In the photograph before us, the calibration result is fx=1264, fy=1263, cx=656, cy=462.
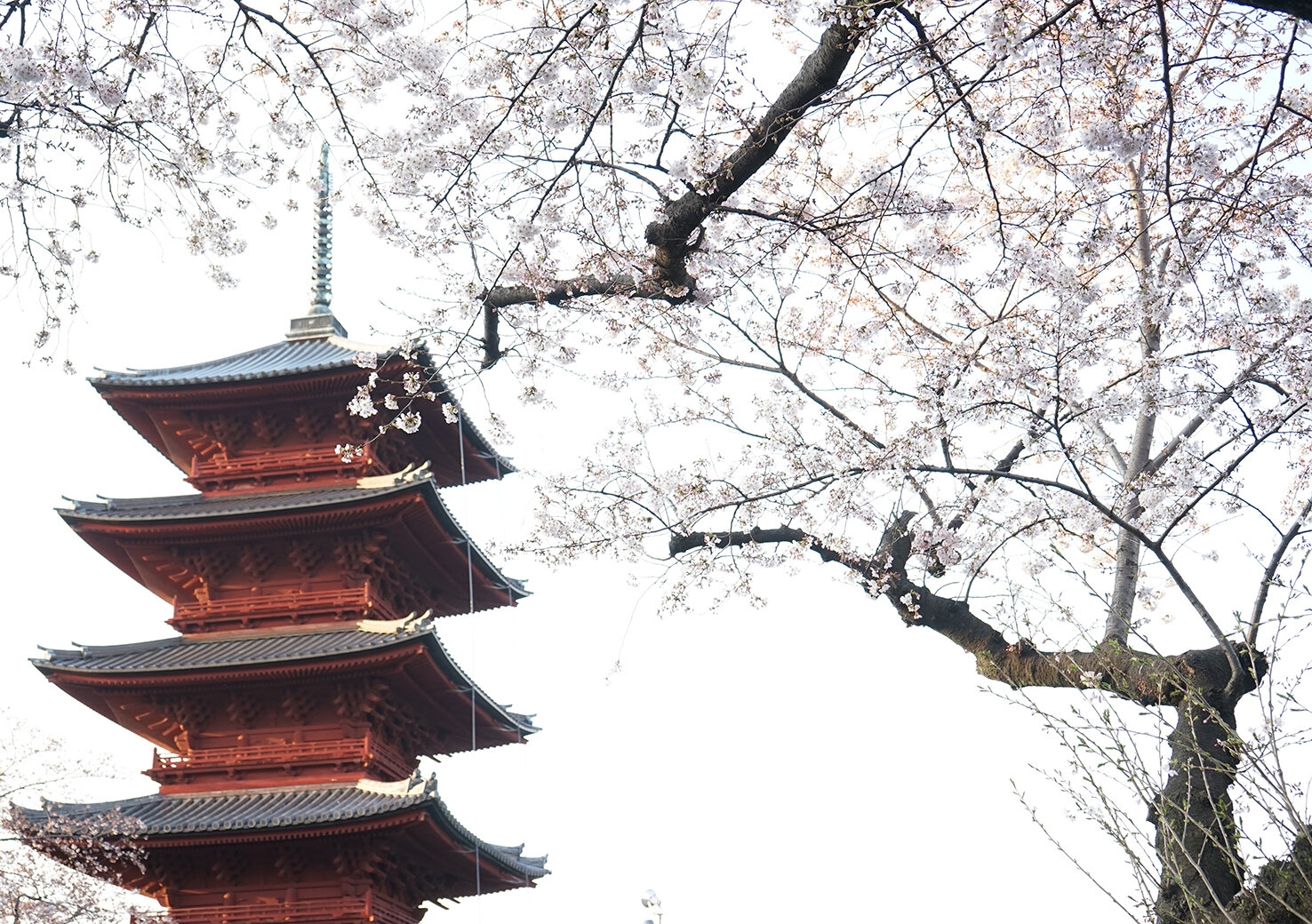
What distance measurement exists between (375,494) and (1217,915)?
1163 centimetres

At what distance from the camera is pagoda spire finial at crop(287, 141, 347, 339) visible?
18.0m

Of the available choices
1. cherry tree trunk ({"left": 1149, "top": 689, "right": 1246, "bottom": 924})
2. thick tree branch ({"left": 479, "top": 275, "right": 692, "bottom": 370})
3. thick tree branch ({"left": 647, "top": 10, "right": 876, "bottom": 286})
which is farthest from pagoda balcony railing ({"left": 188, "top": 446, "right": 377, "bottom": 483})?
cherry tree trunk ({"left": 1149, "top": 689, "right": 1246, "bottom": 924})

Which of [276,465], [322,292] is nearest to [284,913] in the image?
[276,465]

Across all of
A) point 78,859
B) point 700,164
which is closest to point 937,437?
point 700,164

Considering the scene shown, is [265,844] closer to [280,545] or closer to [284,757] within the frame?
[284,757]

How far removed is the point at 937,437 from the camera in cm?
740

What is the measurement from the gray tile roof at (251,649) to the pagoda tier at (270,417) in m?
2.03

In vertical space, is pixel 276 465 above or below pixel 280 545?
above

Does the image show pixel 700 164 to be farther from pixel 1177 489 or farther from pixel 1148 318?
pixel 1177 489

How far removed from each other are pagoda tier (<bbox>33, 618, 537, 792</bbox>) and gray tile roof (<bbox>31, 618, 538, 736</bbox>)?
0.02 m

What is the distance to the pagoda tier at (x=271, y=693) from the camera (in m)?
14.6

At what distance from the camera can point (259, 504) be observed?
1564 cm

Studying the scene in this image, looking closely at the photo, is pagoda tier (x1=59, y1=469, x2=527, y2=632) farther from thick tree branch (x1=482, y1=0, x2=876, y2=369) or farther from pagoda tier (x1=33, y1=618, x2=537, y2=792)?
thick tree branch (x1=482, y1=0, x2=876, y2=369)

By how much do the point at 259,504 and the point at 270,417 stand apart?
5.21ft
